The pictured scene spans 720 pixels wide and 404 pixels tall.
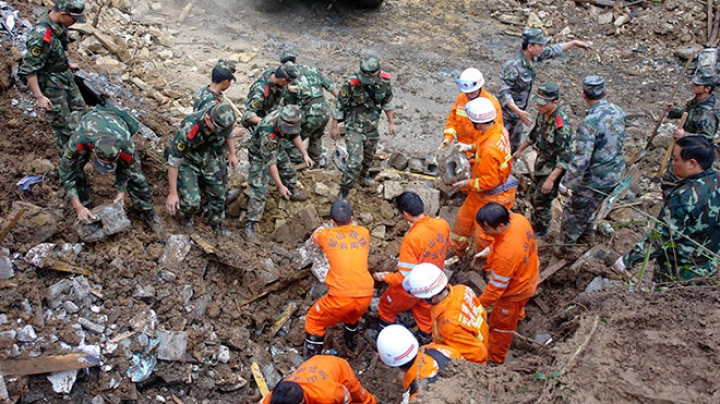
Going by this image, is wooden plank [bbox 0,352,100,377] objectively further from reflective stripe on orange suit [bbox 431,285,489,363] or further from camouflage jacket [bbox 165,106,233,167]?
reflective stripe on orange suit [bbox 431,285,489,363]

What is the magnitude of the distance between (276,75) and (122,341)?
3.51m

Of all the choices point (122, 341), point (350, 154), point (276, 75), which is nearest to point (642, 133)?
point (350, 154)

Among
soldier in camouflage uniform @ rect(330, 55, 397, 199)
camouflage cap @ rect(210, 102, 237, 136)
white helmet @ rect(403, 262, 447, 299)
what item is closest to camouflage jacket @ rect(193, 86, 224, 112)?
camouflage cap @ rect(210, 102, 237, 136)

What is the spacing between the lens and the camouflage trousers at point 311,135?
22.7 feet

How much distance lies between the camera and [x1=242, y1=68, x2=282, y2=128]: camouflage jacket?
6551 mm

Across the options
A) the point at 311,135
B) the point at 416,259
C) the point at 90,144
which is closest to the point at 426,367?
the point at 416,259

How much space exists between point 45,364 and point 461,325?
319 cm

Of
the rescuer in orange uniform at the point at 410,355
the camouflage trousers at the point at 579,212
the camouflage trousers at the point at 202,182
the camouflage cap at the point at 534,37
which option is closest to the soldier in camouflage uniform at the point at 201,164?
the camouflage trousers at the point at 202,182

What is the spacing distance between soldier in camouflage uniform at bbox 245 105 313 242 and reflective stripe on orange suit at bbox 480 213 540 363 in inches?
101

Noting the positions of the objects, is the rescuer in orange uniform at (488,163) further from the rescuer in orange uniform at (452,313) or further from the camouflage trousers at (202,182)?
the camouflage trousers at (202,182)

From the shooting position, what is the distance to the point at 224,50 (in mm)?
10570

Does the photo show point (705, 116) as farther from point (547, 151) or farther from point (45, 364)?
point (45, 364)

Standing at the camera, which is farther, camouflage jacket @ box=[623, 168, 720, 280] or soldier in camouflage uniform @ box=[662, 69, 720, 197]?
soldier in camouflage uniform @ box=[662, 69, 720, 197]

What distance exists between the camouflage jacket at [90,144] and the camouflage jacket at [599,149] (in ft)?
→ 14.9
